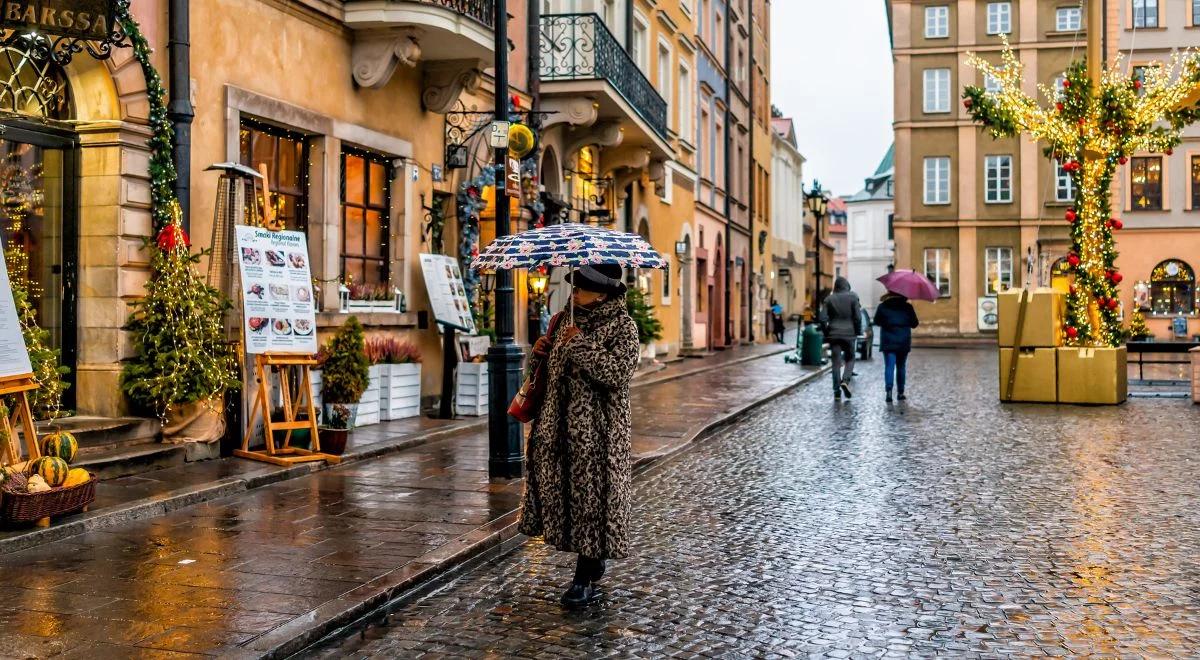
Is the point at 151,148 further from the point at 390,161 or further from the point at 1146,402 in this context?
the point at 1146,402

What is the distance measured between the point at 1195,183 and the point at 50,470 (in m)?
44.5

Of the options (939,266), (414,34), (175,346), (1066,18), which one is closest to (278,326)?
(175,346)

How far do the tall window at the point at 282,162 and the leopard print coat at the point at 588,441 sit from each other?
7.29 m

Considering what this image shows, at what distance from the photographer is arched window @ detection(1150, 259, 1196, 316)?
4394 centimetres

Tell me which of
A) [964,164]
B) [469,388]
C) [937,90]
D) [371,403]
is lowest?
[371,403]

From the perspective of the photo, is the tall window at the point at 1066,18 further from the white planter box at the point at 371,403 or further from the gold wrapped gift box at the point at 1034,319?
the white planter box at the point at 371,403

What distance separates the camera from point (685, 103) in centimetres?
3159

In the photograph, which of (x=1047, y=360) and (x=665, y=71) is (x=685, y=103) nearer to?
(x=665, y=71)

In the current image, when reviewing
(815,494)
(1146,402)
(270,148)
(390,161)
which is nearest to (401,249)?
(390,161)

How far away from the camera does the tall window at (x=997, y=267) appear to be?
159 ft

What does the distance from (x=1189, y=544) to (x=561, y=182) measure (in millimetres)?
14812

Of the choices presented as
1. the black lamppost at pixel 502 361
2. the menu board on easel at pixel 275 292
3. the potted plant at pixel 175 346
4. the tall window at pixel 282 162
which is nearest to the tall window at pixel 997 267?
the tall window at pixel 282 162

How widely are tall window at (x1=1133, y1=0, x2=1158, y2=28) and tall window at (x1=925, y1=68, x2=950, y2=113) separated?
7966mm

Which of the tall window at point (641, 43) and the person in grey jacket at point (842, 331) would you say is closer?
the person in grey jacket at point (842, 331)
